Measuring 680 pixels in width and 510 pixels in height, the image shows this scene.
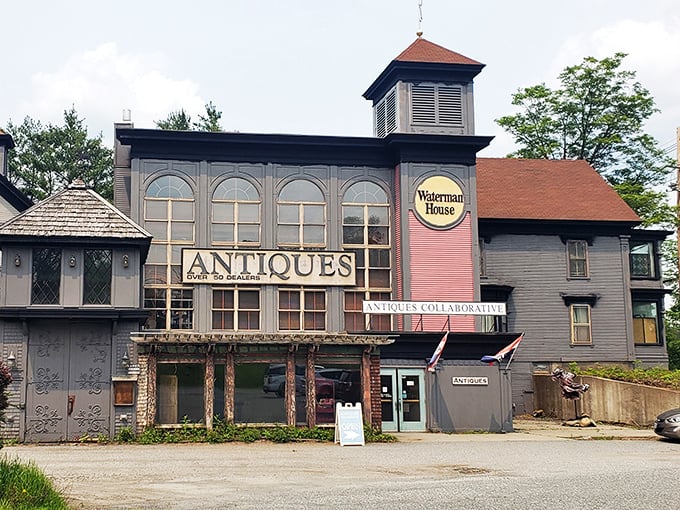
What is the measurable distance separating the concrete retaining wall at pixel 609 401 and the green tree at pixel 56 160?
31.9 meters

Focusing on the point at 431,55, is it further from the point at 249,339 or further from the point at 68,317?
the point at 68,317

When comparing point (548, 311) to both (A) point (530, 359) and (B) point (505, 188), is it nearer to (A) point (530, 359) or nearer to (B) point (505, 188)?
(A) point (530, 359)

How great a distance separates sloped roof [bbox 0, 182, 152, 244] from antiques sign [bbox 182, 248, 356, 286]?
17.8 ft

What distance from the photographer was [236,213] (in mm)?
32656

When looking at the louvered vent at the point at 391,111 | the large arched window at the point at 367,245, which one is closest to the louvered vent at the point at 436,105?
the louvered vent at the point at 391,111

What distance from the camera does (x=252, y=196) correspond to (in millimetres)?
32969

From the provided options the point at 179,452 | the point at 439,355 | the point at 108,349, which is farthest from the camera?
the point at 439,355

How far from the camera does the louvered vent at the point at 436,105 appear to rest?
33969 mm

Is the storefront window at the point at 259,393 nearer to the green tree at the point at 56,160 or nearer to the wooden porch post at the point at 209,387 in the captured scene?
the wooden porch post at the point at 209,387

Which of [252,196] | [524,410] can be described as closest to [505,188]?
[524,410]

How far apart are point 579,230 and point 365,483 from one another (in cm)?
2479

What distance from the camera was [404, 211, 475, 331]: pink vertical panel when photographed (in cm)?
3253

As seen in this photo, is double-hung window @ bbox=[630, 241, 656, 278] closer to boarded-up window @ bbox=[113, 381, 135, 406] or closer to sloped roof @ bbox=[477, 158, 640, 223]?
sloped roof @ bbox=[477, 158, 640, 223]

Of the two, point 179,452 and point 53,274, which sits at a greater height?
point 53,274
